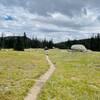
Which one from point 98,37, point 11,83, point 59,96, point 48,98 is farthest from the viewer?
point 98,37

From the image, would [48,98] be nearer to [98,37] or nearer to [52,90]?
[52,90]

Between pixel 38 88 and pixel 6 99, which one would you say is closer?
pixel 6 99

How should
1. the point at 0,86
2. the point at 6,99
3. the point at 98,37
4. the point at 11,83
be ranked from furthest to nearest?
1. the point at 98,37
2. the point at 11,83
3. the point at 0,86
4. the point at 6,99

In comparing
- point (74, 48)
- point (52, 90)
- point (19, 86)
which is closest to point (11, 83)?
point (19, 86)

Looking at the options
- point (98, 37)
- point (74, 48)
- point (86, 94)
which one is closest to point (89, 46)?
point (98, 37)

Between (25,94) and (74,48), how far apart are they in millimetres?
119935

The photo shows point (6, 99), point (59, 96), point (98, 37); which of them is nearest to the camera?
point (6, 99)

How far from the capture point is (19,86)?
91.2 feet

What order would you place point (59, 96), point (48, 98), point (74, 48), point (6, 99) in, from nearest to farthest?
point (6, 99), point (48, 98), point (59, 96), point (74, 48)

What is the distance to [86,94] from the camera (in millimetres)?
28641

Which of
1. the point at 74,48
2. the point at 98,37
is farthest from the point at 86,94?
the point at 98,37

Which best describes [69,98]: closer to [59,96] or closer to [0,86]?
[59,96]

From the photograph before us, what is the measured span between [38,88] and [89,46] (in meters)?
173

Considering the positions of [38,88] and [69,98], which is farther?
[38,88]
